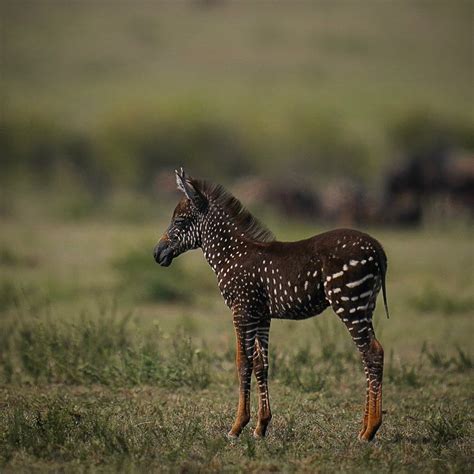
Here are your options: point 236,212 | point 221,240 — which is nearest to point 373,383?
point 221,240

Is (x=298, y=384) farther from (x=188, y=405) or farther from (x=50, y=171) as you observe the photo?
(x=50, y=171)

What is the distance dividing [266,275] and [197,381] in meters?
2.24

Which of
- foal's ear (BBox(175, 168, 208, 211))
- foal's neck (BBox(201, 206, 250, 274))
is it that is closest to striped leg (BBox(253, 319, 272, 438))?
foal's neck (BBox(201, 206, 250, 274))

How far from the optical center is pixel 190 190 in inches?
325

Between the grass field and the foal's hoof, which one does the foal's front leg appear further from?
the foal's hoof

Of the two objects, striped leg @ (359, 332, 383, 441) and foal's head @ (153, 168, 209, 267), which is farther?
foal's head @ (153, 168, 209, 267)

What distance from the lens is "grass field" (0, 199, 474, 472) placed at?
725cm

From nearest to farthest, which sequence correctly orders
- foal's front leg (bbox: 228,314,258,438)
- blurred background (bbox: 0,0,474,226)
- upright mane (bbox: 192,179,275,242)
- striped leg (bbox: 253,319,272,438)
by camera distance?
foal's front leg (bbox: 228,314,258,438) → striped leg (bbox: 253,319,272,438) → upright mane (bbox: 192,179,275,242) → blurred background (bbox: 0,0,474,226)

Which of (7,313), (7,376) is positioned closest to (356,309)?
(7,376)

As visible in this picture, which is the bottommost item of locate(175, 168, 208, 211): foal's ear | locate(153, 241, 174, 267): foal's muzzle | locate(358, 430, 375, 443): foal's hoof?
locate(358, 430, 375, 443): foal's hoof

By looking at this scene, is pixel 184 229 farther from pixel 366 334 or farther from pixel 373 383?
pixel 373 383

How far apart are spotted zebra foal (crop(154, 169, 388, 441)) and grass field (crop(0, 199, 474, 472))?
0.52 m

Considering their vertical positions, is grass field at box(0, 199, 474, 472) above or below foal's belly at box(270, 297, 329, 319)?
below

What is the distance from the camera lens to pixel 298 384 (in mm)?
9852
